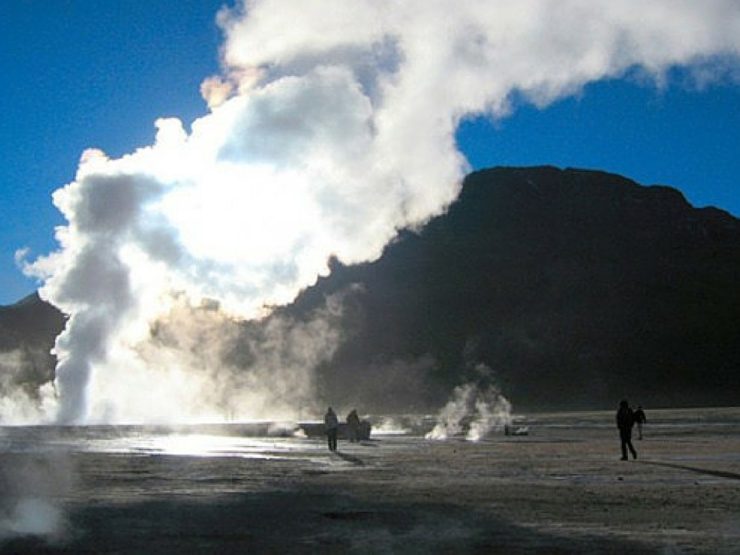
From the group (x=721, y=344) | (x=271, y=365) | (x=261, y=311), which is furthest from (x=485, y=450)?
(x=721, y=344)

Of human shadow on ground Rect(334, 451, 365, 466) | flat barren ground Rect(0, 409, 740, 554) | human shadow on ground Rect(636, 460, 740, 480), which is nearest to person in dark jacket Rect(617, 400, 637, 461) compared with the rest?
flat barren ground Rect(0, 409, 740, 554)

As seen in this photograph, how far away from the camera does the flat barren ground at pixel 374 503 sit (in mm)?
14492

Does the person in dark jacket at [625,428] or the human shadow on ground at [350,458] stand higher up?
the person in dark jacket at [625,428]

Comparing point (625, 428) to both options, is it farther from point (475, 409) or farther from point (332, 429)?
point (475, 409)

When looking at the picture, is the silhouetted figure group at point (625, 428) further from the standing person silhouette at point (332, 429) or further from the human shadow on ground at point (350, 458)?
the standing person silhouette at point (332, 429)

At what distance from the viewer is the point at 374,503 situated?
19828mm

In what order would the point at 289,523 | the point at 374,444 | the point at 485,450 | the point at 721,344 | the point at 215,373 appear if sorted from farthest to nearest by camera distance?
the point at 721,344
the point at 215,373
the point at 374,444
the point at 485,450
the point at 289,523

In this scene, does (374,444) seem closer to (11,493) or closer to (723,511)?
(11,493)

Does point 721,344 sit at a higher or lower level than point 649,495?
higher

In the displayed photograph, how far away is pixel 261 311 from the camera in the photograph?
78.4 m

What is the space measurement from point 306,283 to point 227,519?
180 feet

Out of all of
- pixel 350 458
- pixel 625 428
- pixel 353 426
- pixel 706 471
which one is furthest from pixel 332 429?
pixel 706 471

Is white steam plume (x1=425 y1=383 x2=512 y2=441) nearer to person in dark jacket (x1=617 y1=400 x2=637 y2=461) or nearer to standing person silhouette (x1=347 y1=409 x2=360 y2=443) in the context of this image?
standing person silhouette (x1=347 y1=409 x2=360 y2=443)

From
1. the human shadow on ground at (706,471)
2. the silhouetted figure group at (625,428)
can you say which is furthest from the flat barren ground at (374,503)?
the silhouetted figure group at (625,428)
